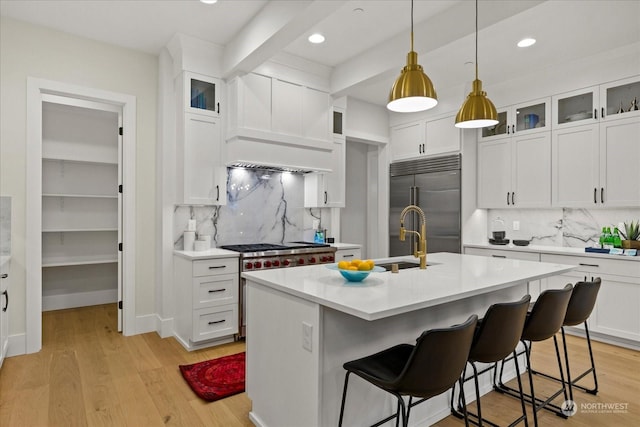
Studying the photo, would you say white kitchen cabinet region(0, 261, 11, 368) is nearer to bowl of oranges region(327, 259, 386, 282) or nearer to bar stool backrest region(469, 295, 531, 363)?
bowl of oranges region(327, 259, 386, 282)

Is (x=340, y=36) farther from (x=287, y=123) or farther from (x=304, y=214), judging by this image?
(x=304, y=214)

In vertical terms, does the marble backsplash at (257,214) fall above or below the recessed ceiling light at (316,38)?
below

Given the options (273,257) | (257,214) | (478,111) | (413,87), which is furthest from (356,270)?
(257,214)

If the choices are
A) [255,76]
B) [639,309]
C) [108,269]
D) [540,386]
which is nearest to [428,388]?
[540,386]

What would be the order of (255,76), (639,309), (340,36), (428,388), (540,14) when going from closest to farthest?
(428,388)
(540,14)
(639,309)
(340,36)
(255,76)

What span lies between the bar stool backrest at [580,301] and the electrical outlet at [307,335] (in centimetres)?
174

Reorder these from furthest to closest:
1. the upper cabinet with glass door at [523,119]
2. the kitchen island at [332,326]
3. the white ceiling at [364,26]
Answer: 1. the upper cabinet with glass door at [523,119]
2. the white ceiling at [364,26]
3. the kitchen island at [332,326]

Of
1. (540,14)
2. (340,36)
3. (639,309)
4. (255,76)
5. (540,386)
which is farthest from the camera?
(255,76)

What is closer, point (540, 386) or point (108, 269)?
point (540, 386)

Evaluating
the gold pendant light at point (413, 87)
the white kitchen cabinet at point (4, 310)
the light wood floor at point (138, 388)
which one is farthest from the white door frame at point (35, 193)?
the gold pendant light at point (413, 87)

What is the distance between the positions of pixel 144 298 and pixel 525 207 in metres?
4.45

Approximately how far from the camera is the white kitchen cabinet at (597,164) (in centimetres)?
369

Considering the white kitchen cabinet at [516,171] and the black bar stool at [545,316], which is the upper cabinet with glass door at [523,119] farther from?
the black bar stool at [545,316]

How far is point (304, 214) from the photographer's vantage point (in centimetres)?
496
